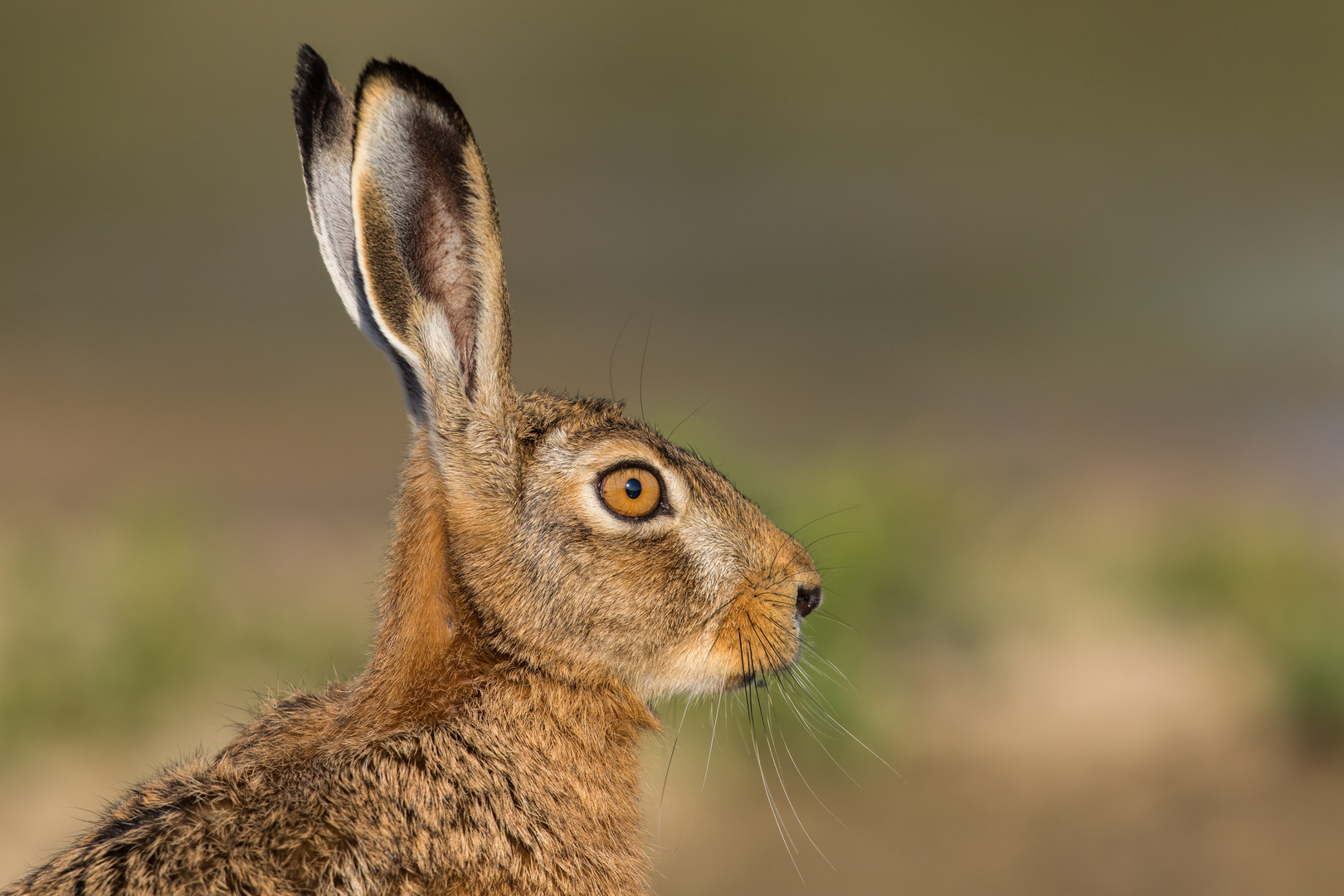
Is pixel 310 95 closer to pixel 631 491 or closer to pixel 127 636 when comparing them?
pixel 631 491

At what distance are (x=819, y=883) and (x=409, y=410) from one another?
4432 millimetres

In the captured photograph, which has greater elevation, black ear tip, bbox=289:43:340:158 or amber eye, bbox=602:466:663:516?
black ear tip, bbox=289:43:340:158

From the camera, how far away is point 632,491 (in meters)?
3.60

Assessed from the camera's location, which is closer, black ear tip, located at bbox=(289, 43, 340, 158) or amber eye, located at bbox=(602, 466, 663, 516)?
black ear tip, located at bbox=(289, 43, 340, 158)

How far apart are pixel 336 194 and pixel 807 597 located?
6.38 feet

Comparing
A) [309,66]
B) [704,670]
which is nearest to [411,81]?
[309,66]

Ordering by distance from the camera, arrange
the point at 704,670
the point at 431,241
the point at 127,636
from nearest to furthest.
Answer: the point at 431,241, the point at 704,670, the point at 127,636

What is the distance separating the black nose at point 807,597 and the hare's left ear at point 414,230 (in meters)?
1.14

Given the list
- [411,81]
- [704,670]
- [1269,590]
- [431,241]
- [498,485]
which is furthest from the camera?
[1269,590]

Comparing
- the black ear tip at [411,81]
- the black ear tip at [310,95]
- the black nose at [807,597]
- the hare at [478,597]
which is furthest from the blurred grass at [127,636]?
the black ear tip at [411,81]

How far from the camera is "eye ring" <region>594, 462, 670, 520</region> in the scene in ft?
11.7

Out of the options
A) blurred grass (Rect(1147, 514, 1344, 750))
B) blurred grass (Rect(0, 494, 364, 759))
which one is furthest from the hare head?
blurred grass (Rect(1147, 514, 1344, 750))

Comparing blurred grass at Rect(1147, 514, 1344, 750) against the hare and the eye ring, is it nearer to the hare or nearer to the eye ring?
the hare

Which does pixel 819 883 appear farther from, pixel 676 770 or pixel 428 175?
pixel 428 175
